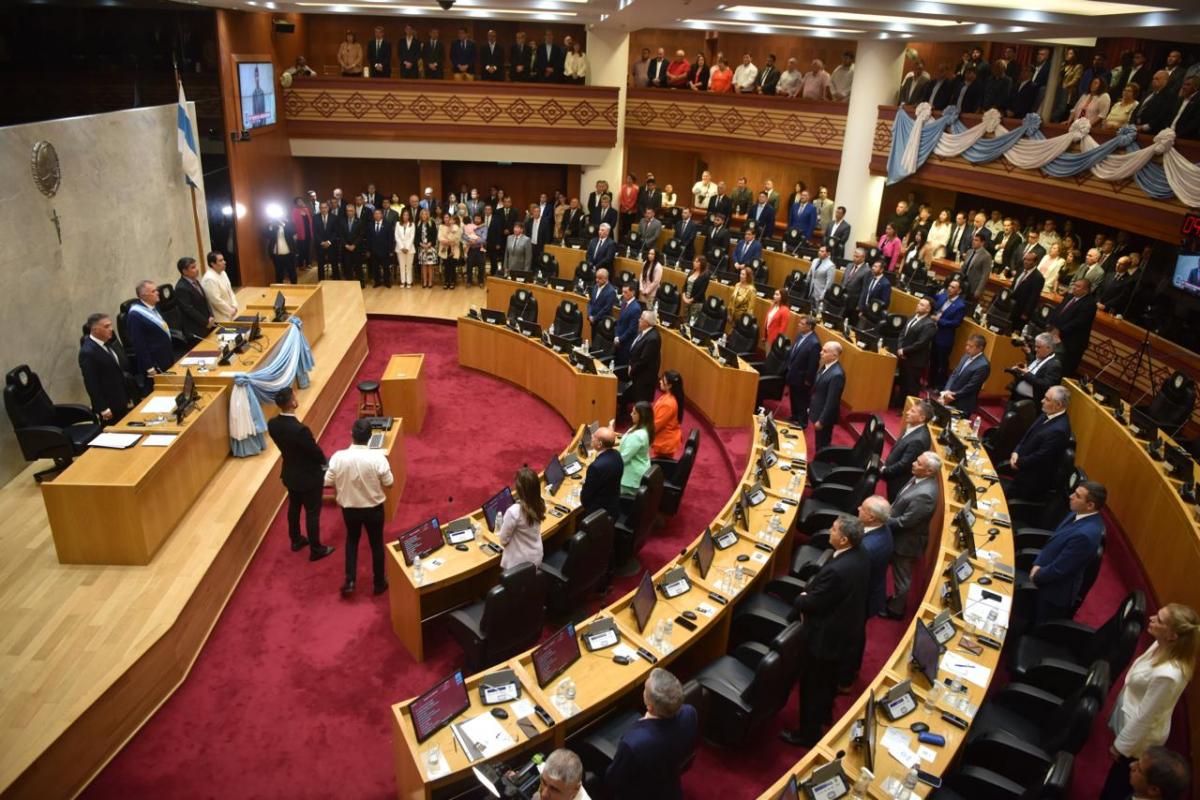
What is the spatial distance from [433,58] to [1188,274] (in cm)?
1451

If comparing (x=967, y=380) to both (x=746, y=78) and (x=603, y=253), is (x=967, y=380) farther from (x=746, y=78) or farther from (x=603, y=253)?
(x=746, y=78)

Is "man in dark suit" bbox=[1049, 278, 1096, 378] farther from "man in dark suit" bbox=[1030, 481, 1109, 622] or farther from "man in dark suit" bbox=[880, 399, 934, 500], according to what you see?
"man in dark suit" bbox=[1030, 481, 1109, 622]

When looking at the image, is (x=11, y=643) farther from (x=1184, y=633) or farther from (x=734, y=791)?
(x=1184, y=633)

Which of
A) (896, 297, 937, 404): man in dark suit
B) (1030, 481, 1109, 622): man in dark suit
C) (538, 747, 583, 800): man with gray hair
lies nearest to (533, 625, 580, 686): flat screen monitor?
(538, 747, 583, 800): man with gray hair

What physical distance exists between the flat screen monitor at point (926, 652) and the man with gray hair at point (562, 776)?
2388 mm

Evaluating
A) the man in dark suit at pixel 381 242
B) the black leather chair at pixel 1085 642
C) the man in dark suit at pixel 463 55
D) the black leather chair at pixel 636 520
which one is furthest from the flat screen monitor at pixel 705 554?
the man in dark suit at pixel 463 55

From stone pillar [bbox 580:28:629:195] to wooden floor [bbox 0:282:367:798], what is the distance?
11.9 m

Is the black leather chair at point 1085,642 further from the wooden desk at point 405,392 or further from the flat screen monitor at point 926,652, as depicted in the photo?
the wooden desk at point 405,392

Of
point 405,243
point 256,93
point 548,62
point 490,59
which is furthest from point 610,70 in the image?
point 256,93

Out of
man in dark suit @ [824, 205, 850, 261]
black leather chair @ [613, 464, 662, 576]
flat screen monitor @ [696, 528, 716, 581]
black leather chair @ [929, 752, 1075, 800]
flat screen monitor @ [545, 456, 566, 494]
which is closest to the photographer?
black leather chair @ [929, 752, 1075, 800]

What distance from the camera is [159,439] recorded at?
284 inches

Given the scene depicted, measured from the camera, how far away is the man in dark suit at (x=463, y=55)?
1789 cm

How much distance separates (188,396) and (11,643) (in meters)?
2.66

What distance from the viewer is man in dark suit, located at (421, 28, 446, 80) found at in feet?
58.7
